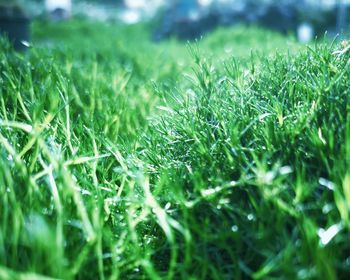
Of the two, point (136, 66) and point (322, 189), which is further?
point (136, 66)

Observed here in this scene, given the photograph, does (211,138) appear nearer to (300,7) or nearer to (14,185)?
(14,185)

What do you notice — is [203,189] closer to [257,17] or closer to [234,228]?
[234,228]

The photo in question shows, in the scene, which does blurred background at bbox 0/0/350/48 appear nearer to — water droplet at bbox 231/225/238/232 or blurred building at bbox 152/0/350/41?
blurred building at bbox 152/0/350/41

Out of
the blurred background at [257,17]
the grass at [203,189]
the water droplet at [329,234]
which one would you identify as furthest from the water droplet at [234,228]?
the blurred background at [257,17]

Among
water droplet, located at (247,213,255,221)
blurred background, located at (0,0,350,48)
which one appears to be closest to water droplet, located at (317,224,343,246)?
water droplet, located at (247,213,255,221)

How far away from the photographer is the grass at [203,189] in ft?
2.06

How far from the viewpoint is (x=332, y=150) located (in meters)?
0.75

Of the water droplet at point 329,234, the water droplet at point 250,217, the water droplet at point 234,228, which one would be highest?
the water droplet at point 329,234

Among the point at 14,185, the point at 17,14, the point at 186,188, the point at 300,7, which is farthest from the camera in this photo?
the point at 300,7

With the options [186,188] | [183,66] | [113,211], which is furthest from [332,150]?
[183,66]

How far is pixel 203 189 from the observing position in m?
0.76

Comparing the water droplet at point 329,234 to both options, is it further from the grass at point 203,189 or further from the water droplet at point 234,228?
the water droplet at point 234,228

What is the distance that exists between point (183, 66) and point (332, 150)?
67.5 inches

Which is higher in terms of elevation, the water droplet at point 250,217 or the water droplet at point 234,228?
the water droplet at point 250,217
